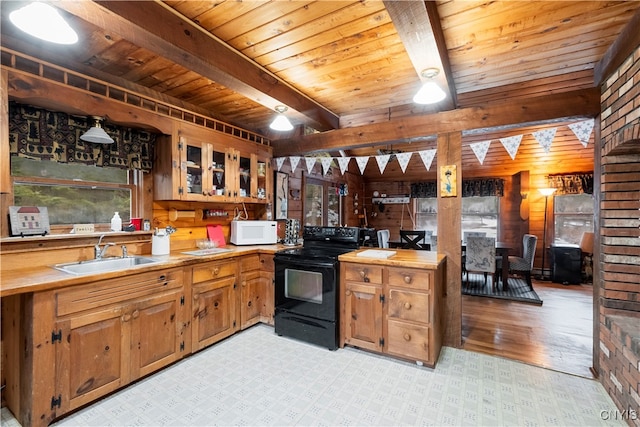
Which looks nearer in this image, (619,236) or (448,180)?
(619,236)

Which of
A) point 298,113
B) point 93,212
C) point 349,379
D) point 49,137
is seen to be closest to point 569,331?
point 349,379

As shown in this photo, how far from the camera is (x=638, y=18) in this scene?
1.73 m

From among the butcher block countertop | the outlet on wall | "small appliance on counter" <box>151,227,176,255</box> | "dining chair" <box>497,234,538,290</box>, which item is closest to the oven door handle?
the butcher block countertop

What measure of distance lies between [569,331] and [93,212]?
497 centimetres

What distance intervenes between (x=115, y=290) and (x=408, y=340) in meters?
2.28

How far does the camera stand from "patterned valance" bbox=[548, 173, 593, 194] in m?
5.39

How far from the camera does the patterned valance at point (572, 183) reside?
17.7 ft

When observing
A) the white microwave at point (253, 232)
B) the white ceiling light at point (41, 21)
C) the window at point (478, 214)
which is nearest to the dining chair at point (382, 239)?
the window at point (478, 214)

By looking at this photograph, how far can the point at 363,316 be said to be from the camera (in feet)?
8.66

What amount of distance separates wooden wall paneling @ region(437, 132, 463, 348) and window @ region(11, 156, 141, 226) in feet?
9.98

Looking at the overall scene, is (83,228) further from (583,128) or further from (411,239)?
(411,239)

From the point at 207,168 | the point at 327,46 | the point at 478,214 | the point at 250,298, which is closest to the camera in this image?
the point at 327,46

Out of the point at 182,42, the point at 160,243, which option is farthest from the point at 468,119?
the point at 160,243

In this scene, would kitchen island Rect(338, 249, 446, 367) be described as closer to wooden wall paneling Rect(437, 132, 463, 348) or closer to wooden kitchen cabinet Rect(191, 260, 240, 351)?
wooden wall paneling Rect(437, 132, 463, 348)
